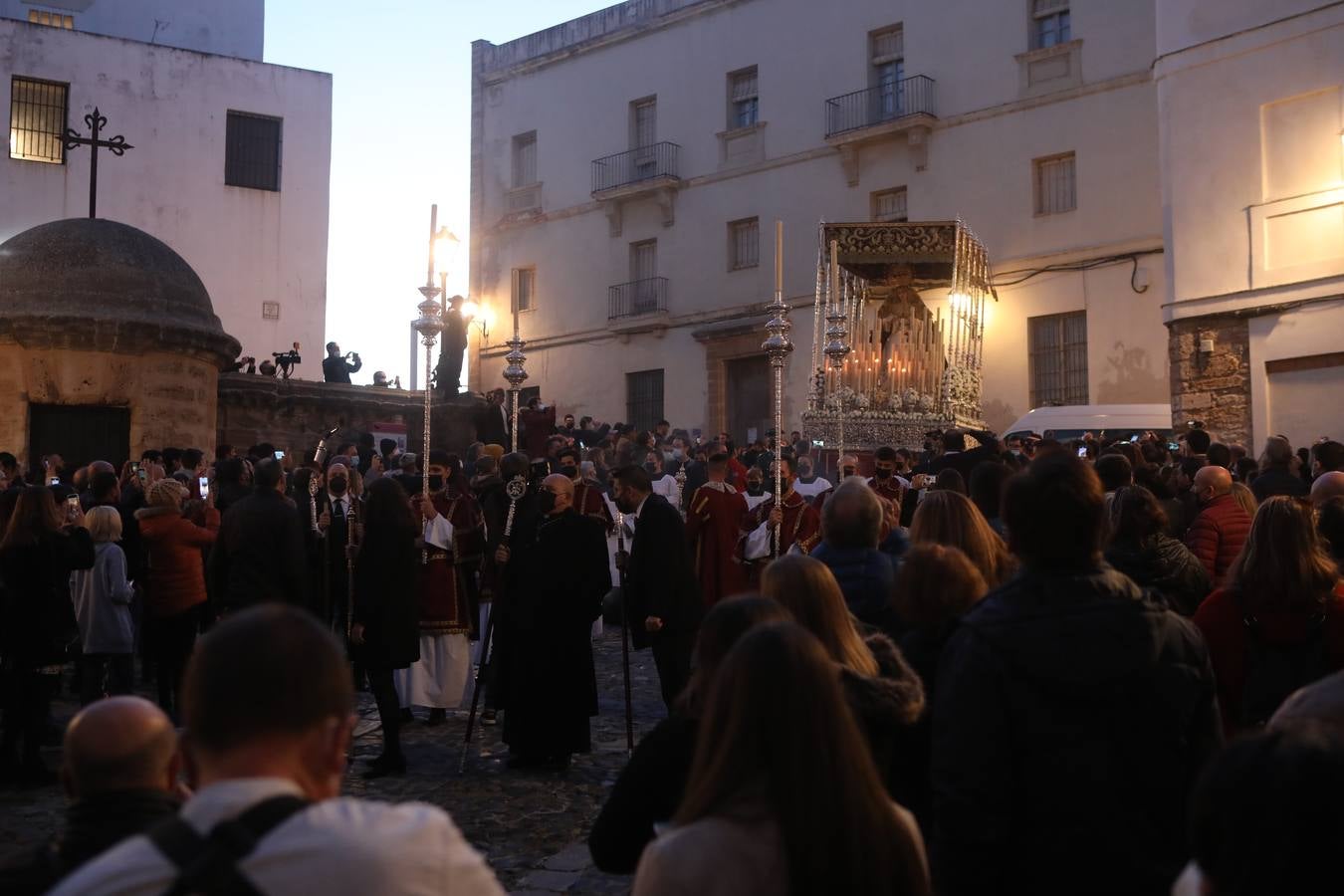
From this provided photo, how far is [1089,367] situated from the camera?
2436 centimetres

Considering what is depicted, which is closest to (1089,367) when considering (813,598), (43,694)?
(43,694)

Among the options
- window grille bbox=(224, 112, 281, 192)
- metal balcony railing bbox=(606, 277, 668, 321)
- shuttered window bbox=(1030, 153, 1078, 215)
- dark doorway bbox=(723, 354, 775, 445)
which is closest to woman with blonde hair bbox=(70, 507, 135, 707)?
shuttered window bbox=(1030, 153, 1078, 215)

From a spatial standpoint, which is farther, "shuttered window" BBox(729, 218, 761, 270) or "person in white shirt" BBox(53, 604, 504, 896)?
"shuttered window" BBox(729, 218, 761, 270)

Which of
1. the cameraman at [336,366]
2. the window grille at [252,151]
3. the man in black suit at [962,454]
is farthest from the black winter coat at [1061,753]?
the window grille at [252,151]

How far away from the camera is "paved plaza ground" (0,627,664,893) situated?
5.80 metres

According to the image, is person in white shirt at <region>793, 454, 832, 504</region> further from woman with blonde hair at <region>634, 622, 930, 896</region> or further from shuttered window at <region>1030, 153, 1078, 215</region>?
shuttered window at <region>1030, 153, 1078, 215</region>

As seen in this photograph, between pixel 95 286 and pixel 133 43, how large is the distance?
2173 cm

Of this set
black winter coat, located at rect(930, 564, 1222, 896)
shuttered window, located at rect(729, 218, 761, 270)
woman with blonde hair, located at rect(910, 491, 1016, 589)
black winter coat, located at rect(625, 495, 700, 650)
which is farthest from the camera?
shuttered window, located at rect(729, 218, 761, 270)

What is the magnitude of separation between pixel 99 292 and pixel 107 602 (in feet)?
20.8

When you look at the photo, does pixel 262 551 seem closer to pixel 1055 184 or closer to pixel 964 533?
pixel 964 533

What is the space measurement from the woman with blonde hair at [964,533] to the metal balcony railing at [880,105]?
2277cm

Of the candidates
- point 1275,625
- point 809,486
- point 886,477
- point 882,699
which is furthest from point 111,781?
point 809,486

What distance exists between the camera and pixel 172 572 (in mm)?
8656

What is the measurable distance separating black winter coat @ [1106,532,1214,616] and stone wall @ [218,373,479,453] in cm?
1347
